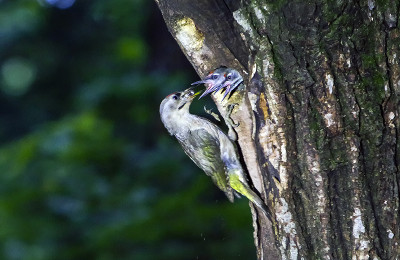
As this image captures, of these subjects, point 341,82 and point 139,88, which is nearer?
point 341,82

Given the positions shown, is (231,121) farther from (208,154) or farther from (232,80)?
(208,154)

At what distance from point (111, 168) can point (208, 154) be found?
7.29 ft

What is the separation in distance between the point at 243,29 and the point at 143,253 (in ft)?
10.9

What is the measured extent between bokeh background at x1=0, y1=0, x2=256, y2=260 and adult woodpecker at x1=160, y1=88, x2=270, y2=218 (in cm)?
145

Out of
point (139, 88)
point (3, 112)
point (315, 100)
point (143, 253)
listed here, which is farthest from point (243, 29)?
point (3, 112)

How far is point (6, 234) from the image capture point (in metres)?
5.35

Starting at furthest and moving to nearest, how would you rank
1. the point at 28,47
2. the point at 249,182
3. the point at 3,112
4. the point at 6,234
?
the point at 3,112, the point at 28,47, the point at 6,234, the point at 249,182

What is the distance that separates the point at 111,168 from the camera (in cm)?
595

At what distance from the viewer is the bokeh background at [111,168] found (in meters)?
5.41

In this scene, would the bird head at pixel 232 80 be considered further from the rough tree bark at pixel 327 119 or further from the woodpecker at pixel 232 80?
the rough tree bark at pixel 327 119

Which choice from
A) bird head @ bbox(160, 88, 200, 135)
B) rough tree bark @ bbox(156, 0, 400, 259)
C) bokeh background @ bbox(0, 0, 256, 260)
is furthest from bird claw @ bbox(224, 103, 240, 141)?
bokeh background @ bbox(0, 0, 256, 260)

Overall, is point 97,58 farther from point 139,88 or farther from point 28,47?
point 139,88

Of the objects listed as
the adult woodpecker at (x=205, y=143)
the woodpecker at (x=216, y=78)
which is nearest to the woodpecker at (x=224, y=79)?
the woodpecker at (x=216, y=78)

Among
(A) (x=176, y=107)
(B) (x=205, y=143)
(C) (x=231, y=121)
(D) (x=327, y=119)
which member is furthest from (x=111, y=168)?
(D) (x=327, y=119)
